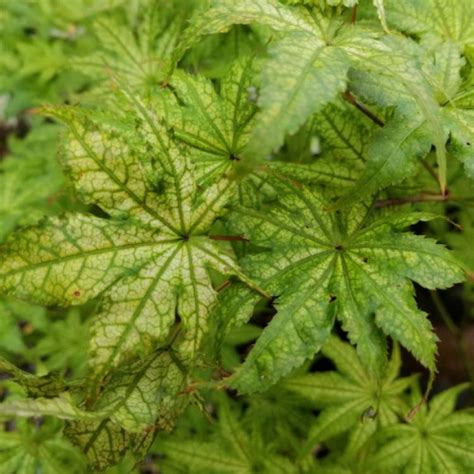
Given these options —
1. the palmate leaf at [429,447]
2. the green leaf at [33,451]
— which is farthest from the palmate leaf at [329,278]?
the green leaf at [33,451]

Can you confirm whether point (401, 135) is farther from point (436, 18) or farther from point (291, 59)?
point (436, 18)

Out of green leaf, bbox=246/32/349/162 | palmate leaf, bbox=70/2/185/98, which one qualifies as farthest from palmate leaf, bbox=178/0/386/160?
palmate leaf, bbox=70/2/185/98

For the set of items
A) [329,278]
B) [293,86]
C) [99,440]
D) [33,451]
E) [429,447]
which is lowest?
[33,451]

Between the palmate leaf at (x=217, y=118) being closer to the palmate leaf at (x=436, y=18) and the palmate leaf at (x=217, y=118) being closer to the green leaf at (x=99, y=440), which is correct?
the palmate leaf at (x=436, y=18)

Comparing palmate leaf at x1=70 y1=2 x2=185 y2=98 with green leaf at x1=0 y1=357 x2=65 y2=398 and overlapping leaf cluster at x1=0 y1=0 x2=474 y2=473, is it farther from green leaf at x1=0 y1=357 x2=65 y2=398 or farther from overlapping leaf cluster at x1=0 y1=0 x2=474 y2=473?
green leaf at x1=0 y1=357 x2=65 y2=398

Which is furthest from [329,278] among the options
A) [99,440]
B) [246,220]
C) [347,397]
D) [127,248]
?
[347,397]

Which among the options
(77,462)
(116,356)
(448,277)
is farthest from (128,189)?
(77,462)

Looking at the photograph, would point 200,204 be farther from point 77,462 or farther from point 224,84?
point 77,462
